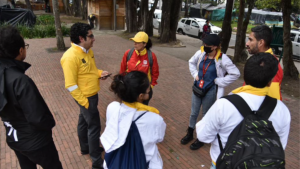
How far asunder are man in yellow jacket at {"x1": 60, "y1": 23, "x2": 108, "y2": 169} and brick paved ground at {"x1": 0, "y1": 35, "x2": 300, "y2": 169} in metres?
0.63

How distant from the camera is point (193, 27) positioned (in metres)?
18.7

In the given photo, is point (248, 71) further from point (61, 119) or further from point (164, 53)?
point (164, 53)

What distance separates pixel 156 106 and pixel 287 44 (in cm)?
543

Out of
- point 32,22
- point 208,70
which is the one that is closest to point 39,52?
point 32,22

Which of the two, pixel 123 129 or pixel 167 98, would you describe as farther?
pixel 167 98

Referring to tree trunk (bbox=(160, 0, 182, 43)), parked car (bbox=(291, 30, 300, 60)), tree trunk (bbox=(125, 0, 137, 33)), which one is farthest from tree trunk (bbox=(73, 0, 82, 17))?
parked car (bbox=(291, 30, 300, 60))

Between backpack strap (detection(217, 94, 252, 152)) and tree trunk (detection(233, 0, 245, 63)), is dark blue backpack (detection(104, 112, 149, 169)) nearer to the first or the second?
backpack strap (detection(217, 94, 252, 152))

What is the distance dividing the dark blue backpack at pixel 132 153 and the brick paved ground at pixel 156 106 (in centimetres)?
163

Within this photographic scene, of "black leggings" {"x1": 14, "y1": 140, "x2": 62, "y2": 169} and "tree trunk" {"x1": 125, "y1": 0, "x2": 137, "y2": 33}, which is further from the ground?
"tree trunk" {"x1": 125, "y1": 0, "x2": 137, "y2": 33}

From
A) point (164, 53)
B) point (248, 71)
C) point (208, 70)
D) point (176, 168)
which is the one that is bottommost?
point (176, 168)

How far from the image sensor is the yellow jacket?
261 centimetres

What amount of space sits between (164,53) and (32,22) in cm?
1127

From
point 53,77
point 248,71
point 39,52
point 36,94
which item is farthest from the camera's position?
point 39,52

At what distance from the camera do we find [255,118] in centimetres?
152
